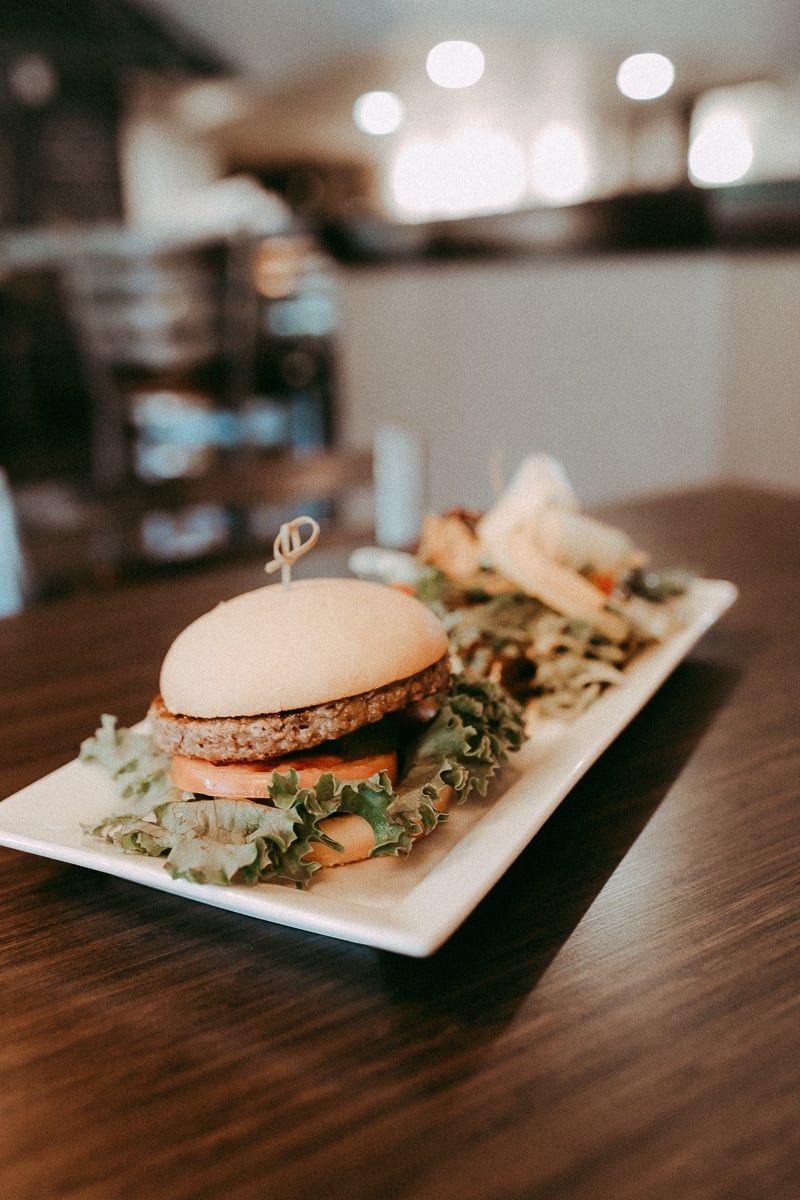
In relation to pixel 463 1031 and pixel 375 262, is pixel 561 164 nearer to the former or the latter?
pixel 375 262

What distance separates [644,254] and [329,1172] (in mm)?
3188

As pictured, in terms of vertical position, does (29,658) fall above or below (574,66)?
below

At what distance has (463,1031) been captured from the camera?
57 cm

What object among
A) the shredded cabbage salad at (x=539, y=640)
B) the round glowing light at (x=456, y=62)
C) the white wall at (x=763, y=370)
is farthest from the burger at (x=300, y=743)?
the round glowing light at (x=456, y=62)

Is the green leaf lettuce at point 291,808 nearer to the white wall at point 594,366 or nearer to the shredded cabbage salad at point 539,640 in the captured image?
the shredded cabbage salad at point 539,640

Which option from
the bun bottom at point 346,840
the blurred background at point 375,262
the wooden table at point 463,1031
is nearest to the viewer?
the wooden table at point 463,1031

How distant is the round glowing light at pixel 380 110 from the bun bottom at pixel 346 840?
6.88 metres

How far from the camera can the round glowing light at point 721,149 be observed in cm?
513

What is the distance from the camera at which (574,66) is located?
5.91m

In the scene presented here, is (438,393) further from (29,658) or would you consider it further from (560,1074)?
(560,1074)

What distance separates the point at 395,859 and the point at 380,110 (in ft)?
22.7

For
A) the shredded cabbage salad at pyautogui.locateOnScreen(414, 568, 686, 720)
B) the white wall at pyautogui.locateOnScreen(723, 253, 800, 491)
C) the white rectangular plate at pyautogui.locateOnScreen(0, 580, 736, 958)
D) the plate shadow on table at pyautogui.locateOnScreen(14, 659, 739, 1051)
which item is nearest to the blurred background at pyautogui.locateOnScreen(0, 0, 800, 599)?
the white wall at pyautogui.locateOnScreen(723, 253, 800, 491)

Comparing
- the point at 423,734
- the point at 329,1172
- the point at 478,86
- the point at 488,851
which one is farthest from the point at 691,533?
the point at 478,86

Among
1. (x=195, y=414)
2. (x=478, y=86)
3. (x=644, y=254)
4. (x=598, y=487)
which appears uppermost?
Answer: (x=478, y=86)
